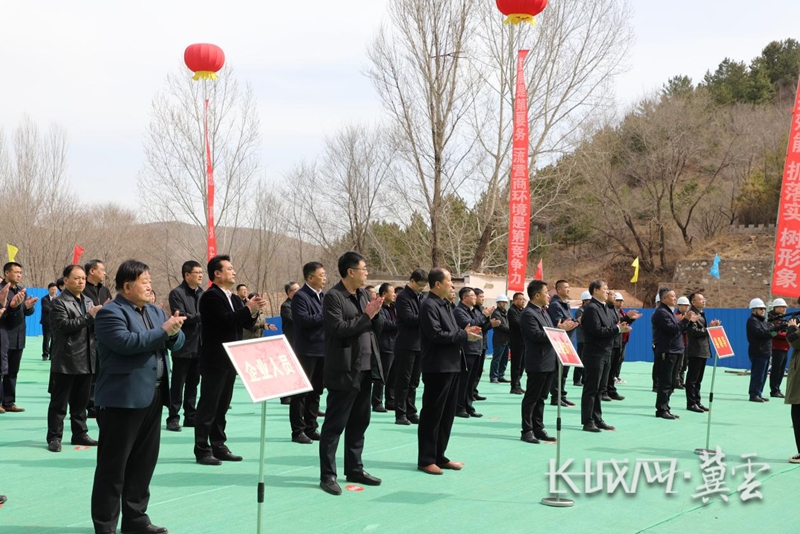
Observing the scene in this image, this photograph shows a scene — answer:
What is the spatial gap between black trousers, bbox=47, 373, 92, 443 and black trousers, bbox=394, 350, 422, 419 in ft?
11.5

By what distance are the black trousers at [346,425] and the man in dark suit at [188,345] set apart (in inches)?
102

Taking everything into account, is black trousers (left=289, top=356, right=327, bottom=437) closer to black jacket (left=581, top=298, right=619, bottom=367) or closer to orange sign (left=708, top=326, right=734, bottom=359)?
black jacket (left=581, top=298, right=619, bottom=367)

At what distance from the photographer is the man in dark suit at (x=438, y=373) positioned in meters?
6.24

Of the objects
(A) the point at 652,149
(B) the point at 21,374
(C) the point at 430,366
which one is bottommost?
(B) the point at 21,374

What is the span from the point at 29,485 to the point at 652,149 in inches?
1579

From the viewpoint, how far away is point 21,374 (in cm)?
1369

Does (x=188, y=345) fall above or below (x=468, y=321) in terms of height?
below

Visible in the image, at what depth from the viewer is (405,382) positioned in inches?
355

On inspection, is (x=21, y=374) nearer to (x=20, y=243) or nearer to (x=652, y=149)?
(x=20, y=243)

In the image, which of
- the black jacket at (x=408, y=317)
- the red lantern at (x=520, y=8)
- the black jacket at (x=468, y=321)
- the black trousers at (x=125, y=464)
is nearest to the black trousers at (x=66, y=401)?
the black trousers at (x=125, y=464)

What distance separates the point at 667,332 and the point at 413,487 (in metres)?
5.99

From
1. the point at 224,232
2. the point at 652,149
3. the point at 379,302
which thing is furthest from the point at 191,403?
the point at 652,149

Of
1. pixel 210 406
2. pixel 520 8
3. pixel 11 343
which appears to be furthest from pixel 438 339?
pixel 520 8

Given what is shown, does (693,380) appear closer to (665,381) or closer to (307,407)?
(665,381)
